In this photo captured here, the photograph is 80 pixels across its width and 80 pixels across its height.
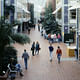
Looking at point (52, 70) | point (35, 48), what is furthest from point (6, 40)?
point (35, 48)

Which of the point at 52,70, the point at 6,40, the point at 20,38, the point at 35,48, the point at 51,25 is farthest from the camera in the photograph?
the point at 51,25

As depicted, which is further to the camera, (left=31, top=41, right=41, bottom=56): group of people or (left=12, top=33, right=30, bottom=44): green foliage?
(left=31, top=41, right=41, bottom=56): group of people

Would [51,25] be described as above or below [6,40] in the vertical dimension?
above


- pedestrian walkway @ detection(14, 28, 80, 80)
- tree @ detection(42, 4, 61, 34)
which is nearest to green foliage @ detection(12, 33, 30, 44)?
pedestrian walkway @ detection(14, 28, 80, 80)

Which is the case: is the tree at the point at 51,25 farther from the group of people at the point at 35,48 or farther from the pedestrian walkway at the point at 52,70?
the pedestrian walkway at the point at 52,70

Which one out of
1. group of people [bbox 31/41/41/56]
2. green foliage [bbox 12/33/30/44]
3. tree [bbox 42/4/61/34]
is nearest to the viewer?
green foliage [bbox 12/33/30/44]

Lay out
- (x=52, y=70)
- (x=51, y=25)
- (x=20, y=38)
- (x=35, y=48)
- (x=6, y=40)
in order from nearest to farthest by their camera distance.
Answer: (x=6, y=40) → (x=20, y=38) → (x=52, y=70) → (x=35, y=48) → (x=51, y=25)

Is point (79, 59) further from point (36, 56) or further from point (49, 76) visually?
point (49, 76)

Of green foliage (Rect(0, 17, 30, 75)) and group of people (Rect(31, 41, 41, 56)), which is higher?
green foliage (Rect(0, 17, 30, 75))

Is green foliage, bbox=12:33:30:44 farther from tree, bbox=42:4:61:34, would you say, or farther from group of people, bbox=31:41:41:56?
tree, bbox=42:4:61:34

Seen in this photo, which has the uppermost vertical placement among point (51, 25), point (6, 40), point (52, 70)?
point (51, 25)

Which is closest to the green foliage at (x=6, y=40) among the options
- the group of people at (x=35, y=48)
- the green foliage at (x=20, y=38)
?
the green foliage at (x=20, y=38)

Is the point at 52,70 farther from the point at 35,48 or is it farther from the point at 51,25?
the point at 51,25

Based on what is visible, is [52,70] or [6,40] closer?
[6,40]
